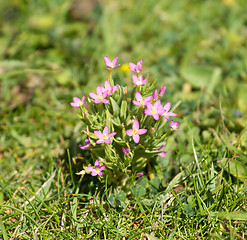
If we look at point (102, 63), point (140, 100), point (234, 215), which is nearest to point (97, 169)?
point (140, 100)

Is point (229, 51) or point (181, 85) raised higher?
point (229, 51)

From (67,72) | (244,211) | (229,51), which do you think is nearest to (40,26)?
(67,72)

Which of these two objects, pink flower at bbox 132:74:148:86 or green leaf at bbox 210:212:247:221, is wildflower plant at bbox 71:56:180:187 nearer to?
pink flower at bbox 132:74:148:86

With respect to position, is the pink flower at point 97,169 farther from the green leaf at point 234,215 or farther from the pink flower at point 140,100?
the green leaf at point 234,215

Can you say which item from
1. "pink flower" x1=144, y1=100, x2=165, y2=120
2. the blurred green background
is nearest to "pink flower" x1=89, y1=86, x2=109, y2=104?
"pink flower" x1=144, y1=100, x2=165, y2=120

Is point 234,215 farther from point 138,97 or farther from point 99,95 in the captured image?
point 99,95

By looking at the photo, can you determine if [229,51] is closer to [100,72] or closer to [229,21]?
[229,21]
